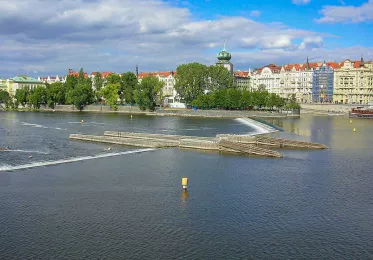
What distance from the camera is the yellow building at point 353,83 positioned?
554 feet

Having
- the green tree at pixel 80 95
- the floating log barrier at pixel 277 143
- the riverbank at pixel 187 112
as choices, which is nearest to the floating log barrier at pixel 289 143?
the floating log barrier at pixel 277 143

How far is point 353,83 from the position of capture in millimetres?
169875

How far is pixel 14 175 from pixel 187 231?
16864 millimetres

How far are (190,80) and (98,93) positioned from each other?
3402 centimetres

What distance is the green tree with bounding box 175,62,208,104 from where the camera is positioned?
5600 inches

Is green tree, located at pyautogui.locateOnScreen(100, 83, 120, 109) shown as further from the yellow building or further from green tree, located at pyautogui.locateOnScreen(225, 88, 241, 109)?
the yellow building

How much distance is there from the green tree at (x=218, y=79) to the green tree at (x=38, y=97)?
192ft

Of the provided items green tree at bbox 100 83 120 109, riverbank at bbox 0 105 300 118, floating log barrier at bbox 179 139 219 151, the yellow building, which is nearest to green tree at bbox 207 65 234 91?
riverbank at bbox 0 105 300 118

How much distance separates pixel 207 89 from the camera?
498ft

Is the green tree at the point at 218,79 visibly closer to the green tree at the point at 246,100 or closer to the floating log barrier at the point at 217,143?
the green tree at the point at 246,100

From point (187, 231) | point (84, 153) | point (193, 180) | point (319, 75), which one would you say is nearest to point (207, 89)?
point (319, 75)

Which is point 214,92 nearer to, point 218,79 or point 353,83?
point 218,79

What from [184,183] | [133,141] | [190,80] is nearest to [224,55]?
[190,80]

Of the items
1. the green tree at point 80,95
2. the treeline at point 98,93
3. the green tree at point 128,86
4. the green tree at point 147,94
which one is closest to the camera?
the green tree at point 147,94
